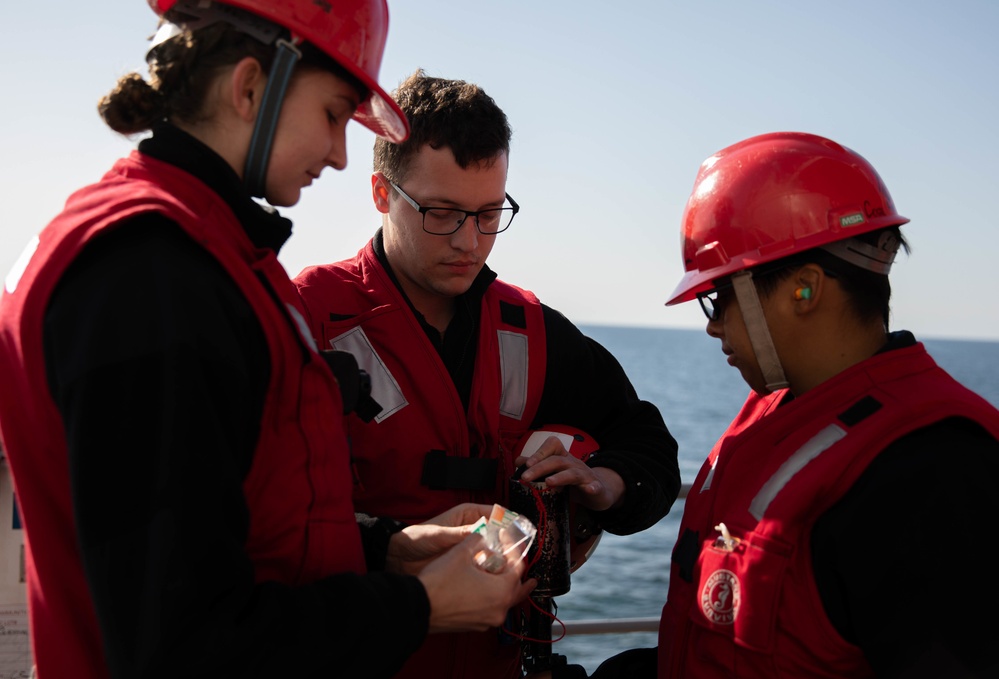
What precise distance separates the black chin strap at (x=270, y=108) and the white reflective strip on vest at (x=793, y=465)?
1.35 metres

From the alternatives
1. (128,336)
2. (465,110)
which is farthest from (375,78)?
(465,110)

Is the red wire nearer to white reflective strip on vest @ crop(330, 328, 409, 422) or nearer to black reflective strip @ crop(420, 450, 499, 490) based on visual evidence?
black reflective strip @ crop(420, 450, 499, 490)

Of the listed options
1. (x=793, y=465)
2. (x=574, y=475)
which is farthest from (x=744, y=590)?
(x=574, y=475)

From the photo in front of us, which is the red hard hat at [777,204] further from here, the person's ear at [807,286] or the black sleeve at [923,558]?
the black sleeve at [923,558]

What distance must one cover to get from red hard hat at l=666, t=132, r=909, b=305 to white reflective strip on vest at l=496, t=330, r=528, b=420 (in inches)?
27.7

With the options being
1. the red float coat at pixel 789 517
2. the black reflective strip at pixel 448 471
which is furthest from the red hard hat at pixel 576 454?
the red float coat at pixel 789 517

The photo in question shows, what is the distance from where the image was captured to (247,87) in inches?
72.4

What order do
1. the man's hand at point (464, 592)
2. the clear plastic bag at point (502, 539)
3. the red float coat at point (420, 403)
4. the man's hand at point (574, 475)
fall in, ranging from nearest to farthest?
the man's hand at point (464, 592)
the clear plastic bag at point (502, 539)
the man's hand at point (574, 475)
the red float coat at point (420, 403)

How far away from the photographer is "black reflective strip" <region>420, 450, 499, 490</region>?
9.42ft

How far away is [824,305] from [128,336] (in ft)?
5.44

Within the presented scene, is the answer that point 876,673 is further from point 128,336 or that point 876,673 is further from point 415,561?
point 128,336

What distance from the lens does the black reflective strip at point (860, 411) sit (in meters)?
2.18

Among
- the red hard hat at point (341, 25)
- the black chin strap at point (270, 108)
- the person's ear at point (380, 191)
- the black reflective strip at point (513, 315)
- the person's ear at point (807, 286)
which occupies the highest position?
the red hard hat at point (341, 25)

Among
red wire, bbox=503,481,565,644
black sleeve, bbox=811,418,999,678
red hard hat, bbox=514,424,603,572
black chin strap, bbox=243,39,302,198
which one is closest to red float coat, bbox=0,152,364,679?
black chin strap, bbox=243,39,302,198
